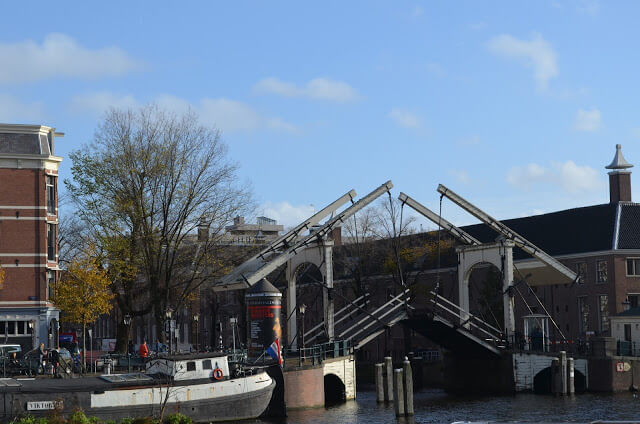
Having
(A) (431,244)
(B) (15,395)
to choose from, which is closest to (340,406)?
(B) (15,395)

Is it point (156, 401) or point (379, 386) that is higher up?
point (156, 401)

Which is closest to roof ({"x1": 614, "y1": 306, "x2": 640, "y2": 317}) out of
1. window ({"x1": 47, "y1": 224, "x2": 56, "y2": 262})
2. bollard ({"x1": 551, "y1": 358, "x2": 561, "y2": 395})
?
bollard ({"x1": 551, "y1": 358, "x2": 561, "y2": 395})

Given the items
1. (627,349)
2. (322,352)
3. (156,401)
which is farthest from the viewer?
(627,349)

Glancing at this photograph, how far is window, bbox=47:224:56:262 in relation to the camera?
58875 mm

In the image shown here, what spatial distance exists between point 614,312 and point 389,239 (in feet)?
56.0

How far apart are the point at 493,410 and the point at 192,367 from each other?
13919mm

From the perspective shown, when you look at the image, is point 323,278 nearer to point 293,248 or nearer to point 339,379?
point 293,248

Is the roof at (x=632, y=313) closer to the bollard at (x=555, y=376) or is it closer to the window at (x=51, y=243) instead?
the bollard at (x=555, y=376)

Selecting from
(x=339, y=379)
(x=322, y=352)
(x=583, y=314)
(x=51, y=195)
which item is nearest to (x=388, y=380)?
(x=339, y=379)

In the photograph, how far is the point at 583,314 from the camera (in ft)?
248

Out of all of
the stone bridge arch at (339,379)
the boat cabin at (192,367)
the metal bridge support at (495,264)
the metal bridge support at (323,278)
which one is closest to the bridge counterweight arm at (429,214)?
the metal bridge support at (495,264)

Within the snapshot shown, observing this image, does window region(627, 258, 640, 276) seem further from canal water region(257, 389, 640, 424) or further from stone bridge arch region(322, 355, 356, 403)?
stone bridge arch region(322, 355, 356, 403)

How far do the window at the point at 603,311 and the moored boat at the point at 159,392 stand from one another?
35.1 metres

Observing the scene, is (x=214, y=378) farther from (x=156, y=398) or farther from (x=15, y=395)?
(x=15, y=395)
